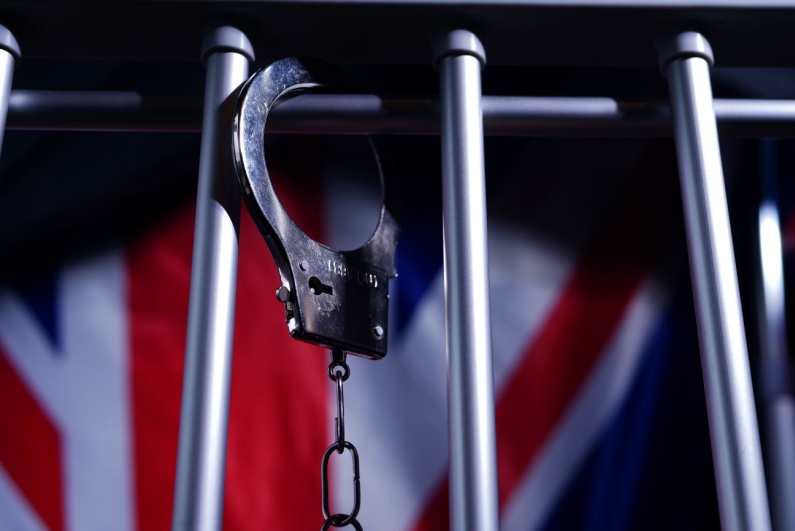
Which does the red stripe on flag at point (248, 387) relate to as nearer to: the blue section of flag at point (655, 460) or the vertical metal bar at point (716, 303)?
the blue section of flag at point (655, 460)

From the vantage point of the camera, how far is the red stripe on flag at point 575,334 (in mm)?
861

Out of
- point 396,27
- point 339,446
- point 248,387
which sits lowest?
point 339,446

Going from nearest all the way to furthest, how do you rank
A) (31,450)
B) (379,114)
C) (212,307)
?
(212,307), (379,114), (31,450)

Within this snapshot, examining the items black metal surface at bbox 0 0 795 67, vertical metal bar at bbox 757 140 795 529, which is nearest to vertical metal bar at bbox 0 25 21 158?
black metal surface at bbox 0 0 795 67

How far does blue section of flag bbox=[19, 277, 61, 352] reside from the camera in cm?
87

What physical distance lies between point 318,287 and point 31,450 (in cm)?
54

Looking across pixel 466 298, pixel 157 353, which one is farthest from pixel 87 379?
pixel 466 298

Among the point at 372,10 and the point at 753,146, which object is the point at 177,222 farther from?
the point at 753,146

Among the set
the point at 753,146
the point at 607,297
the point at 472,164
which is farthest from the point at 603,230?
the point at 472,164

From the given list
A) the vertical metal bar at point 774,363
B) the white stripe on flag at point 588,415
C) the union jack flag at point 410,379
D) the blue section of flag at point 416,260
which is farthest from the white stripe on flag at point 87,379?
the vertical metal bar at point 774,363

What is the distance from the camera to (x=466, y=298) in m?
0.44

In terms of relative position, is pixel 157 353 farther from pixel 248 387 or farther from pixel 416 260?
pixel 416 260

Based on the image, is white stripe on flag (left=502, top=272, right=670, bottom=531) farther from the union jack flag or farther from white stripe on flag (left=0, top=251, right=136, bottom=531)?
white stripe on flag (left=0, top=251, right=136, bottom=531)

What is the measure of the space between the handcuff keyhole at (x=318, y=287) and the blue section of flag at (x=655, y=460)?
49cm
